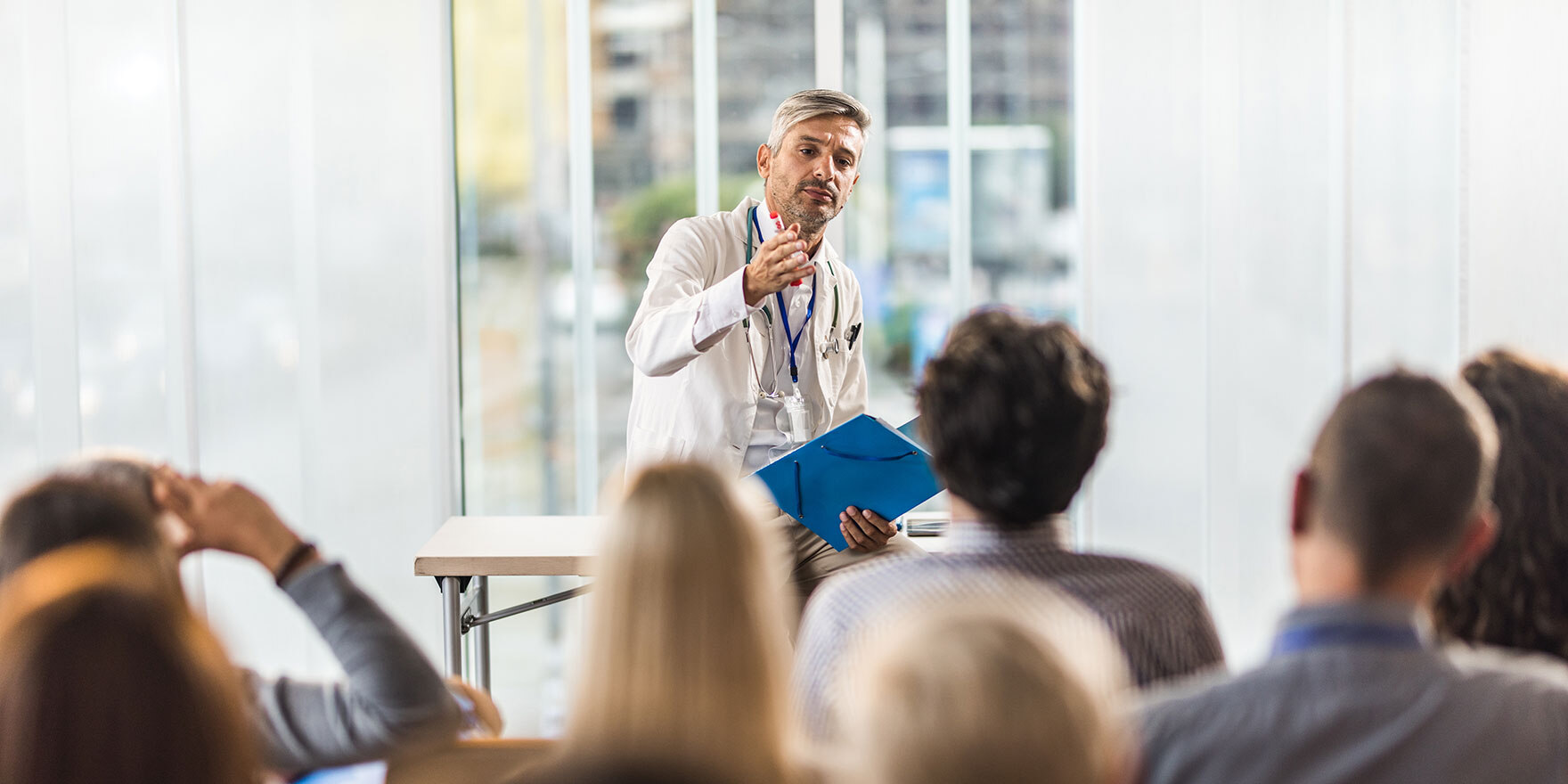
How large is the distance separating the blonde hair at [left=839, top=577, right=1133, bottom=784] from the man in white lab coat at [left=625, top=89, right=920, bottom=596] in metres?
1.95

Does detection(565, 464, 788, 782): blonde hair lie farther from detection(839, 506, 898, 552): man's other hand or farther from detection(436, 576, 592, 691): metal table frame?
detection(436, 576, 592, 691): metal table frame

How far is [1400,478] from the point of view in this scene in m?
1.13

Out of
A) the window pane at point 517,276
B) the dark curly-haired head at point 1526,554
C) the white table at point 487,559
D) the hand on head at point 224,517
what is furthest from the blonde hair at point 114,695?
the window pane at point 517,276

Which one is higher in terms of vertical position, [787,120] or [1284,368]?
[787,120]

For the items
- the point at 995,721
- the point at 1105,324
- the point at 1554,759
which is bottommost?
the point at 1554,759

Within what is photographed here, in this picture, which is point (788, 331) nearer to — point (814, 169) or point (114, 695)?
point (814, 169)

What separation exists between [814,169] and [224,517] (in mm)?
1815

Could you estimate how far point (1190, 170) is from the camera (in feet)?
12.4

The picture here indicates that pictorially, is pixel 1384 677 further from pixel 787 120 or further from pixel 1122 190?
pixel 1122 190

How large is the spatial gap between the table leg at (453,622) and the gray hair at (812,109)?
1.30 meters

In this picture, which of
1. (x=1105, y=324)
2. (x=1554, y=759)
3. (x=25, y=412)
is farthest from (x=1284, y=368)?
(x=25, y=412)

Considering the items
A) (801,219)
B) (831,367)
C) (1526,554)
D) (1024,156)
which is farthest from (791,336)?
(1526,554)

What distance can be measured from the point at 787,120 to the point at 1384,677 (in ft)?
7.15

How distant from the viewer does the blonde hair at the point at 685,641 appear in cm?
96
